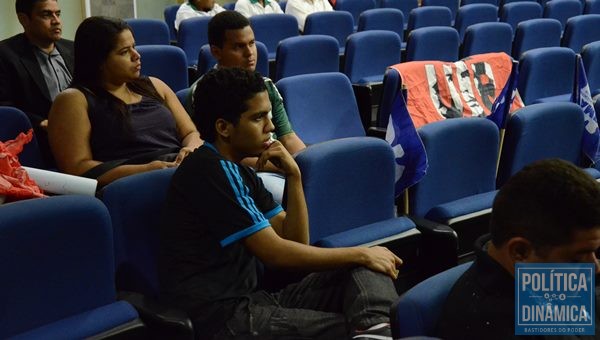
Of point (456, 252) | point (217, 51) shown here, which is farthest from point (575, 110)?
point (217, 51)

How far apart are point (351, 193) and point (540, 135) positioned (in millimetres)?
848

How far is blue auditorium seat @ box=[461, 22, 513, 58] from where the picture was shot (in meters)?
4.48

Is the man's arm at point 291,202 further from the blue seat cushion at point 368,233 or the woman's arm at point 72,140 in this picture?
the woman's arm at point 72,140

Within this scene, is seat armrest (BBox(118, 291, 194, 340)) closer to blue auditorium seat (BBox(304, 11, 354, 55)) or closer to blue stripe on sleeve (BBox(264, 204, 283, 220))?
blue stripe on sleeve (BBox(264, 204, 283, 220))

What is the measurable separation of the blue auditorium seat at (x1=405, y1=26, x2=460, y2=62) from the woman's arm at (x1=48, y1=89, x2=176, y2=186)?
2317mm

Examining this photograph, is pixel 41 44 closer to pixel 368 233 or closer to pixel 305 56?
pixel 305 56

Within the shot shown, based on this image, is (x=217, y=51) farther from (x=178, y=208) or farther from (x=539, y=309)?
(x=539, y=309)

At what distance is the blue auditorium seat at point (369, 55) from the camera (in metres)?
4.02

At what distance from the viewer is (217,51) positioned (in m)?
2.78

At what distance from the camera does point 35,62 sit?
9.64 feet

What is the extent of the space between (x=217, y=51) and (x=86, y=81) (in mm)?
602

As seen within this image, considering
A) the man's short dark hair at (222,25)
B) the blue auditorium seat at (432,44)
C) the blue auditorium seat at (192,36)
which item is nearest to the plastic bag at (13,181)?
the man's short dark hair at (222,25)

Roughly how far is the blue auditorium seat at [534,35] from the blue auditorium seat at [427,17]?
0.73 meters

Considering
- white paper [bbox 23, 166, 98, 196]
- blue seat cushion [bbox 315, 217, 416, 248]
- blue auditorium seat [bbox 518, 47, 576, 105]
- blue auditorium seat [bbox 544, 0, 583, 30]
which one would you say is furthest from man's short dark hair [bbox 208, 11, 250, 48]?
blue auditorium seat [bbox 544, 0, 583, 30]
